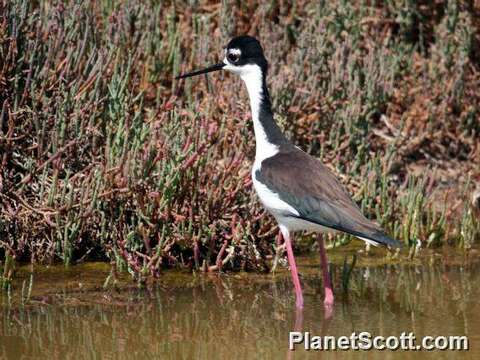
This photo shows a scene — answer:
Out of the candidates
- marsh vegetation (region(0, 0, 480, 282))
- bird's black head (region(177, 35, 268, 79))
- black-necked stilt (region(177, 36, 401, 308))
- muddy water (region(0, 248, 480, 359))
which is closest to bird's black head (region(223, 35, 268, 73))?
bird's black head (region(177, 35, 268, 79))

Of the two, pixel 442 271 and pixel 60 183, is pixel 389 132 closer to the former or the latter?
pixel 442 271

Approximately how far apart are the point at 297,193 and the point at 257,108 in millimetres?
643

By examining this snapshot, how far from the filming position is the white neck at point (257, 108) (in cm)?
582

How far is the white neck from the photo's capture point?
5820 millimetres

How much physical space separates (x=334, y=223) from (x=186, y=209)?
1017mm

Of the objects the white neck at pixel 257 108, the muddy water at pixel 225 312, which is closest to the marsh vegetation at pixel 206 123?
the muddy water at pixel 225 312

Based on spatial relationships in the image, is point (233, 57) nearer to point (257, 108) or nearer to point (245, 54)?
point (245, 54)

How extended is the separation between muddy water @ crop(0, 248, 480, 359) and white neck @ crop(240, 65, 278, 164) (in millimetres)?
762

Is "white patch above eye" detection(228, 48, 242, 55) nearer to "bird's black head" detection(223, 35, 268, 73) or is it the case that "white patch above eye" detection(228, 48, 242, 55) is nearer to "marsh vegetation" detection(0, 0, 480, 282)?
"bird's black head" detection(223, 35, 268, 73)

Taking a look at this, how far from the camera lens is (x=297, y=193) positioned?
5.59 m

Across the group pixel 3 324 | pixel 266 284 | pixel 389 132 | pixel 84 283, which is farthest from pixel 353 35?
pixel 3 324

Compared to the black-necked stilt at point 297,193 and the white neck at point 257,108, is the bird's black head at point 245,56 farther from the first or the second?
the black-necked stilt at point 297,193

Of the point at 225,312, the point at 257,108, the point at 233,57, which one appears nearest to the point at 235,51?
the point at 233,57

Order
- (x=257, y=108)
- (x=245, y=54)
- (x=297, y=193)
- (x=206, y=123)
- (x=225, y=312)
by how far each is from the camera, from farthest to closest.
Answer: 1. (x=206, y=123)
2. (x=245, y=54)
3. (x=257, y=108)
4. (x=297, y=193)
5. (x=225, y=312)
